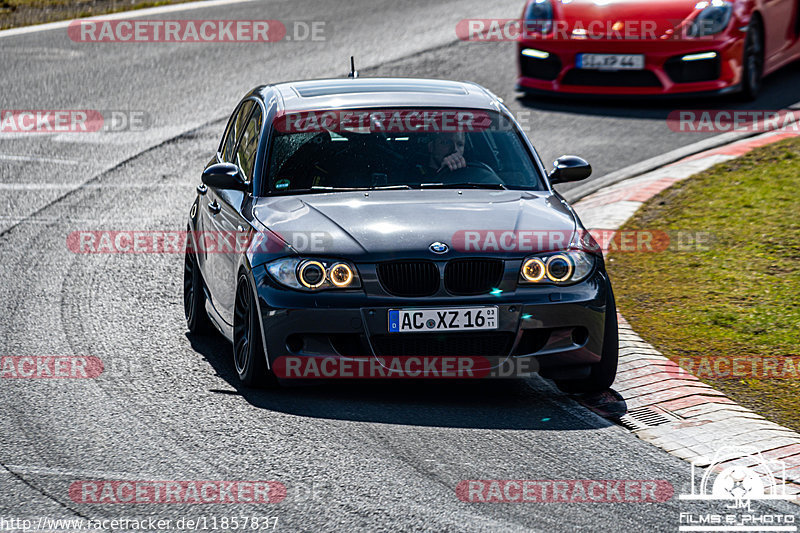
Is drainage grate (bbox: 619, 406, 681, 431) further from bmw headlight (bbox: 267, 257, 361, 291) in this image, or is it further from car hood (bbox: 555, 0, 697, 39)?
car hood (bbox: 555, 0, 697, 39)

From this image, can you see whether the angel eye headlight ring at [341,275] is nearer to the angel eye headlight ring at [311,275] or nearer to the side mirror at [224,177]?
the angel eye headlight ring at [311,275]

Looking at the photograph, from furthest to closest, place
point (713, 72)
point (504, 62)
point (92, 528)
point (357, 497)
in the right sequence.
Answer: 1. point (504, 62)
2. point (713, 72)
3. point (357, 497)
4. point (92, 528)

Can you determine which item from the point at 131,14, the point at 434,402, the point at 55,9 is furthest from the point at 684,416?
the point at 55,9

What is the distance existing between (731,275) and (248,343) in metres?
3.69

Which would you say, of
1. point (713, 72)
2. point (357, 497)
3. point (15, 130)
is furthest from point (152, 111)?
point (357, 497)

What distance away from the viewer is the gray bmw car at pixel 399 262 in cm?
689

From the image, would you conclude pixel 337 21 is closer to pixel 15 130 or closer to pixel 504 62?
pixel 504 62

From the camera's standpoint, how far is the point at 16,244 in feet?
35.0

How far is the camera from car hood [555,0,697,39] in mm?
14125

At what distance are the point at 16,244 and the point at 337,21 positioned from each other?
916cm

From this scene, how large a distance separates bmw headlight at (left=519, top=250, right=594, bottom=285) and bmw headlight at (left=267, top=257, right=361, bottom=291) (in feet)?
2.87

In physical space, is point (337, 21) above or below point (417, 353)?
above

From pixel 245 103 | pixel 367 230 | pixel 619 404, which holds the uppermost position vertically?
pixel 245 103

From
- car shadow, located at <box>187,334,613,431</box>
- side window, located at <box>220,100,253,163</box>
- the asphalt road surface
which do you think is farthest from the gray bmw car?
side window, located at <box>220,100,253,163</box>
